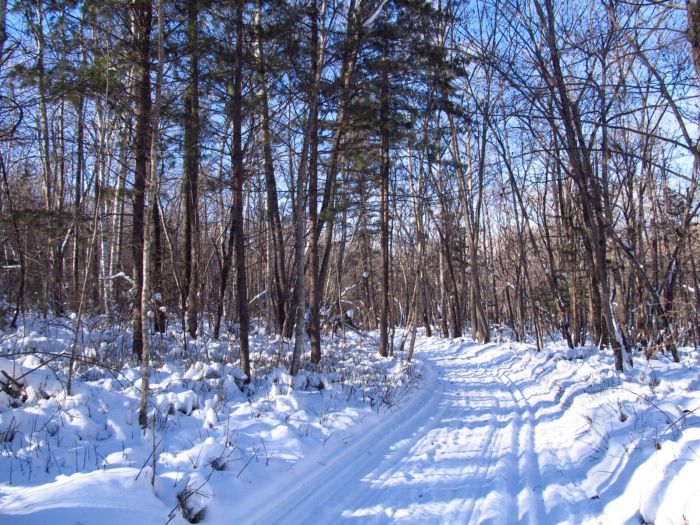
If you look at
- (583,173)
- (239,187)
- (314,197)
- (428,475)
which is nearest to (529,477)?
(428,475)

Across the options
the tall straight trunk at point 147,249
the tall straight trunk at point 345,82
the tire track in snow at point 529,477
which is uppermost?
the tall straight trunk at point 345,82

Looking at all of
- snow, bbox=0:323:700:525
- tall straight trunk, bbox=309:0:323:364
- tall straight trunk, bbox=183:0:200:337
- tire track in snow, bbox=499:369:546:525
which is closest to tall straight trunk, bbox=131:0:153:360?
tall straight trunk, bbox=183:0:200:337

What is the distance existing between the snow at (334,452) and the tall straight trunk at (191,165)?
3423mm

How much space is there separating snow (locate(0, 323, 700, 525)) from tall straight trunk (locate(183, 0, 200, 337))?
3.42 meters

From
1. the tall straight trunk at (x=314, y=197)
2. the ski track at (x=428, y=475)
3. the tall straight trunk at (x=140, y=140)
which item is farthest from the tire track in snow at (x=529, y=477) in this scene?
the tall straight trunk at (x=140, y=140)

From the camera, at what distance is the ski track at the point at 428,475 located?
336cm

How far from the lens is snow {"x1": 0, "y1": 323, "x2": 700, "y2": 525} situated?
3199 mm

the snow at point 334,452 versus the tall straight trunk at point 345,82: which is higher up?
the tall straight trunk at point 345,82

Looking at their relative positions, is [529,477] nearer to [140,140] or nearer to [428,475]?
[428,475]

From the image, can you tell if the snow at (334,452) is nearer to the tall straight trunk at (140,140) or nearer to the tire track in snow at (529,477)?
the tire track in snow at (529,477)

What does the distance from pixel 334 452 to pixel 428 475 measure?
113 centimetres

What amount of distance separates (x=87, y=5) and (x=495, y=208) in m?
26.6

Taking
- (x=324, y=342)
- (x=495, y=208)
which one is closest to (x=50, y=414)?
(x=324, y=342)

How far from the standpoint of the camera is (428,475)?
4.08m
